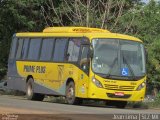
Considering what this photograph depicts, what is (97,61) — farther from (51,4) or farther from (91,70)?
(51,4)

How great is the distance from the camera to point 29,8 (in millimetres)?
45844

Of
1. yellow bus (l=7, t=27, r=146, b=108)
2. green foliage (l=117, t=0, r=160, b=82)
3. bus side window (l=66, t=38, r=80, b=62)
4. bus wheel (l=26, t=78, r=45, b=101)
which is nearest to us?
yellow bus (l=7, t=27, r=146, b=108)

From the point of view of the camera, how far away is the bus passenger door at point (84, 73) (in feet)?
85.1

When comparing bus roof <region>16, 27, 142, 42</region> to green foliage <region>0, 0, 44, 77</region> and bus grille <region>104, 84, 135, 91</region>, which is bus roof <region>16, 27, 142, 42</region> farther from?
green foliage <region>0, 0, 44, 77</region>

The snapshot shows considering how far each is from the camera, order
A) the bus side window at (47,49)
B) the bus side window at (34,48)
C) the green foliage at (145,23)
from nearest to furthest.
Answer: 1. the bus side window at (47,49)
2. the bus side window at (34,48)
3. the green foliage at (145,23)

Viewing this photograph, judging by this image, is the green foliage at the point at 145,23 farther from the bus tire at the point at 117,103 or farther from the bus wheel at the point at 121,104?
the bus wheel at the point at 121,104

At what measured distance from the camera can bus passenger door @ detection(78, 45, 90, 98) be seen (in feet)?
85.1

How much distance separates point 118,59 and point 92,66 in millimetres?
1146

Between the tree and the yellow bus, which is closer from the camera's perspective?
the yellow bus

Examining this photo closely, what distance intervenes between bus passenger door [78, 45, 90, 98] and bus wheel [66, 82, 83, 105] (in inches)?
20.4

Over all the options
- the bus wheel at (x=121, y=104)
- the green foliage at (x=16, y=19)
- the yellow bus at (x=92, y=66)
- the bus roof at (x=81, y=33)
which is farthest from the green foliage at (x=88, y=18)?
the yellow bus at (x=92, y=66)

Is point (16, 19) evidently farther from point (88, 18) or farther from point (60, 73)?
point (60, 73)

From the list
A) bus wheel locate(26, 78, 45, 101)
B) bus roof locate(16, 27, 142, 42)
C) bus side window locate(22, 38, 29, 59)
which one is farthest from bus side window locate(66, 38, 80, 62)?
bus side window locate(22, 38, 29, 59)

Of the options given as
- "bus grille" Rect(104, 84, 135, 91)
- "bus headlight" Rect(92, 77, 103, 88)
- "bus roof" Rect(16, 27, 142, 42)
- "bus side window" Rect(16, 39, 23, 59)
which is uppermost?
"bus roof" Rect(16, 27, 142, 42)
